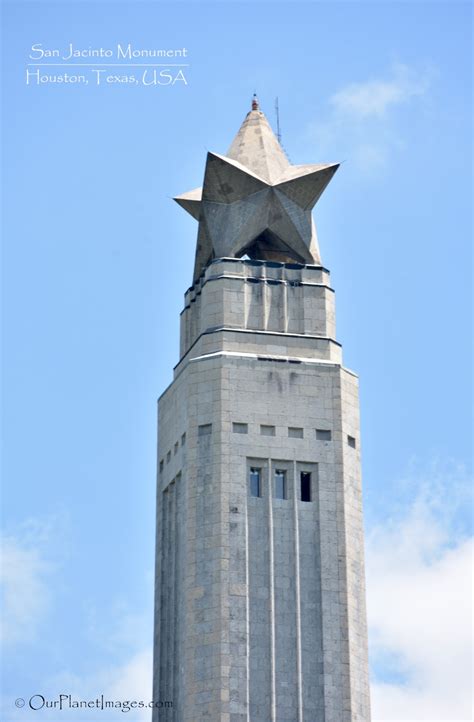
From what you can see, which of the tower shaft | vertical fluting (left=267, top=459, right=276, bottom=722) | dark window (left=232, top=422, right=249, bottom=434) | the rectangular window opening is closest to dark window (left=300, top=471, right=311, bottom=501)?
the tower shaft

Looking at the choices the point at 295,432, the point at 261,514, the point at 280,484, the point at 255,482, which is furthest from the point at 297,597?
the point at 295,432

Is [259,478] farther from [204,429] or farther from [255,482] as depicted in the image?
[204,429]

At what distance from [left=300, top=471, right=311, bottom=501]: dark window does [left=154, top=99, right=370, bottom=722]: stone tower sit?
0.09 metres

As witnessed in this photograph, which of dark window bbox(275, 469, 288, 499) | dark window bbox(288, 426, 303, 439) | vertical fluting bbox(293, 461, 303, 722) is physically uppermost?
dark window bbox(288, 426, 303, 439)

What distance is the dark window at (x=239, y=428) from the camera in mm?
81312

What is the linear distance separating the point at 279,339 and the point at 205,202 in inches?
305

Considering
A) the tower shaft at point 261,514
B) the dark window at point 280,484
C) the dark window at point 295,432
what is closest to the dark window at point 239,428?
the tower shaft at point 261,514

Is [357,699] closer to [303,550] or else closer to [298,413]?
[303,550]

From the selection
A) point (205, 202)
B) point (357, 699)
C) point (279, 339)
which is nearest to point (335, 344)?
point (279, 339)

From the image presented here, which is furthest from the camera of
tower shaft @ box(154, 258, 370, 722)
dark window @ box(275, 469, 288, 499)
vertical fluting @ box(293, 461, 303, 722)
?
dark window @ box(275, 469, 288, 499)

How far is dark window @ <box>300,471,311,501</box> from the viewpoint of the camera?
81.3 m

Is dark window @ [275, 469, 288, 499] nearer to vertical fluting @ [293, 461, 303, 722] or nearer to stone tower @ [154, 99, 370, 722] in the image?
stone tower @ [154, 99, 370, 722]

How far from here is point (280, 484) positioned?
3199 inches

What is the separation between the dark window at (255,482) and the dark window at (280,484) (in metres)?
0.68
